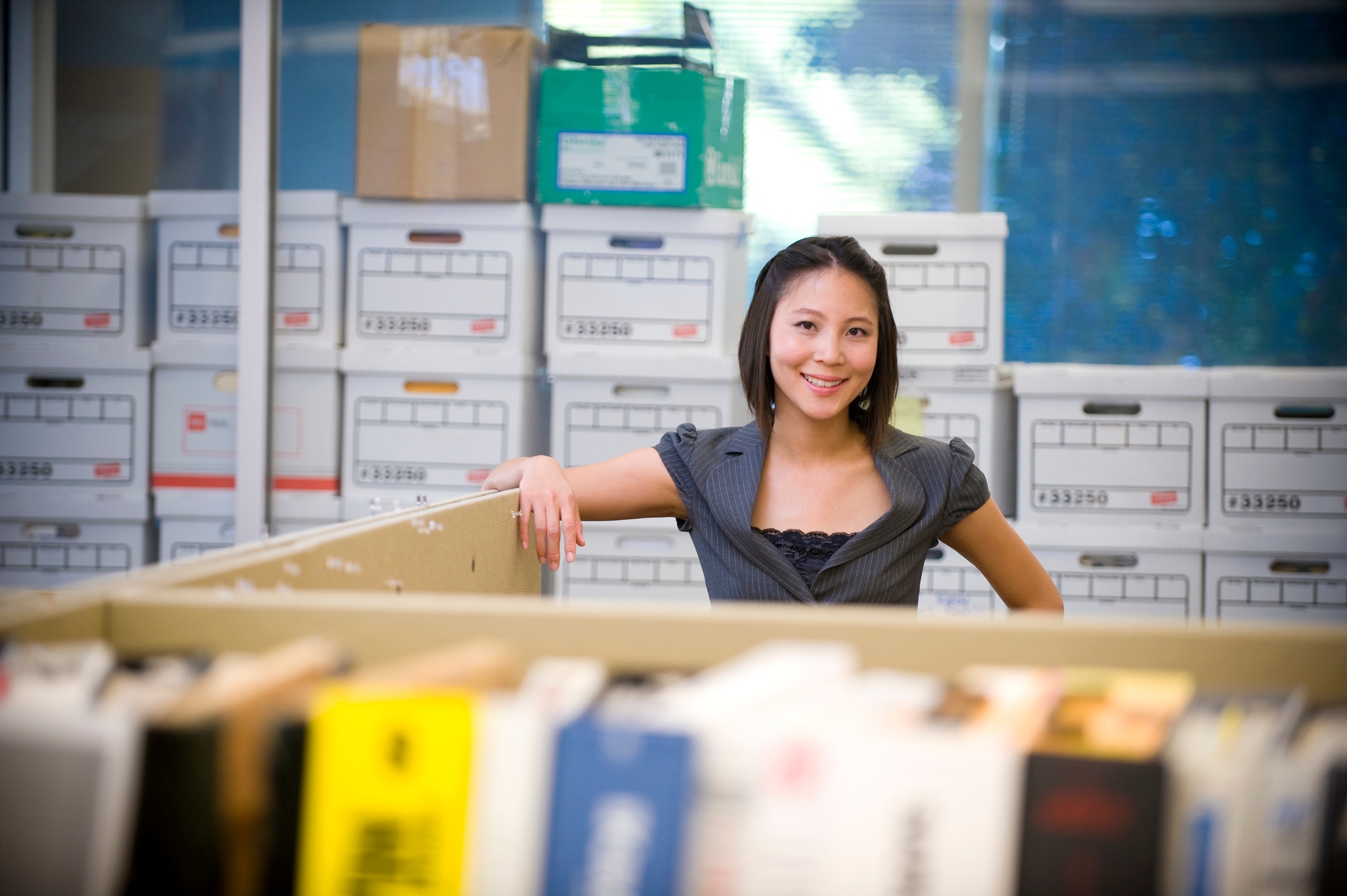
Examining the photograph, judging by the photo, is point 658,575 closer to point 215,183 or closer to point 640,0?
point 215,183

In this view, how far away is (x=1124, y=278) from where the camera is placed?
2391 mm

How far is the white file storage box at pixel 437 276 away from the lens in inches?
71.1

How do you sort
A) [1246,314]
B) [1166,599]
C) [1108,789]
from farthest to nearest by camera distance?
[1246,314]
[1166,599]
[1108,789]

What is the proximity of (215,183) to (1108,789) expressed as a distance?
2058mm

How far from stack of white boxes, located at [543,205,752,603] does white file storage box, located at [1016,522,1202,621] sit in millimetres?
616

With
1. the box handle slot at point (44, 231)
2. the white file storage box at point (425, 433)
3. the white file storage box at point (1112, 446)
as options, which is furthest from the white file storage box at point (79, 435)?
the white file storage box at point (1112, 446)

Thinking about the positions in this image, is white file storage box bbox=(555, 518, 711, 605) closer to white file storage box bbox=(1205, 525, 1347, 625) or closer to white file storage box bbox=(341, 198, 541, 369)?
white file storage box bbox=(341, 198, 541, 369)

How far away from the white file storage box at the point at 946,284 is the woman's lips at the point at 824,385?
1.84ft

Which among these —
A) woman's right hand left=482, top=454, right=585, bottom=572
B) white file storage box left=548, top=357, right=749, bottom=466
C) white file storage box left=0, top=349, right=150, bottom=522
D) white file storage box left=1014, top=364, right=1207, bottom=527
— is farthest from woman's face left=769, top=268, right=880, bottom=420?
white file storage box left=0, top=349, right=150, bottom=522

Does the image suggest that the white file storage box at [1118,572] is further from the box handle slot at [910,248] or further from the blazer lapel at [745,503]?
the blazer lapel at [745,503]

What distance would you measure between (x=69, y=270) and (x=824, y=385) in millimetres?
1408

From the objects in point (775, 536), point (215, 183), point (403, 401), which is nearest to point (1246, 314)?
point (775, 536)

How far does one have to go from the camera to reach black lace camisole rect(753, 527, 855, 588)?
1.21m

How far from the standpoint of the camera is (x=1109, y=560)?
5.89 ft
